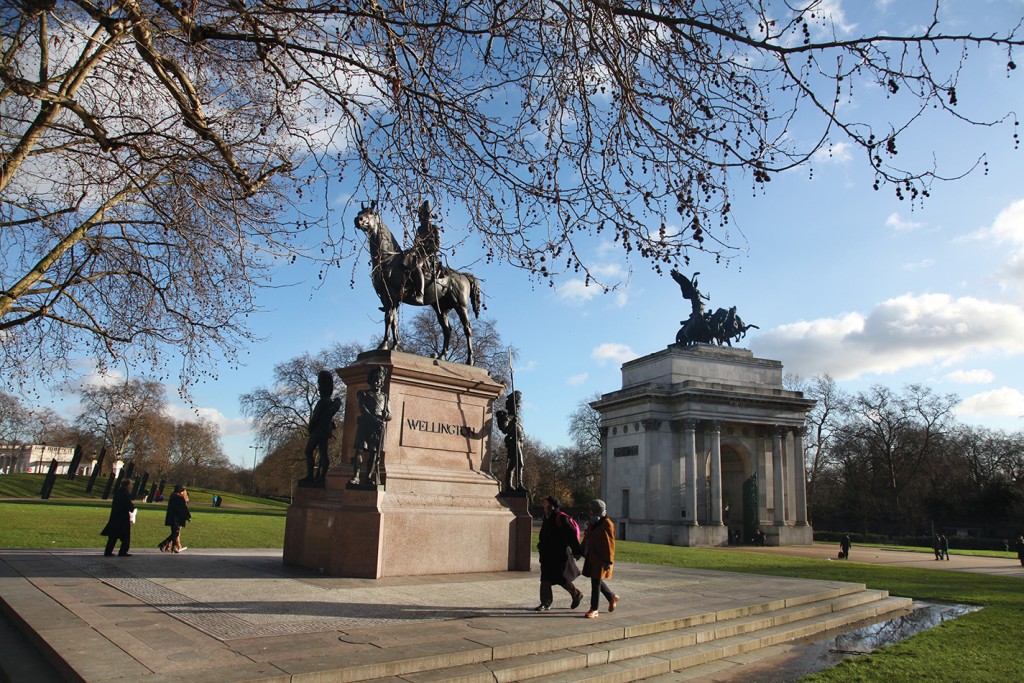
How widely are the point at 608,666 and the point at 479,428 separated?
6.72 m

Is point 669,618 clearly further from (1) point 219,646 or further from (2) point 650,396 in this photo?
(2) point 650,396

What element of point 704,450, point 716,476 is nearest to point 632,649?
point 716,476

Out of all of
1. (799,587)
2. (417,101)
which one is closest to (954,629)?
(799,587)

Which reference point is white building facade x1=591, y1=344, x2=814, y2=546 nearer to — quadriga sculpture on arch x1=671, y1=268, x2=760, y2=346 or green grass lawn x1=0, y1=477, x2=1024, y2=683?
quadriga sculpture on arch x1=671, y1=268, x2=760, y2=346

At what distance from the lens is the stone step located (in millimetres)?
6402

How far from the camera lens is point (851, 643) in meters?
9.91

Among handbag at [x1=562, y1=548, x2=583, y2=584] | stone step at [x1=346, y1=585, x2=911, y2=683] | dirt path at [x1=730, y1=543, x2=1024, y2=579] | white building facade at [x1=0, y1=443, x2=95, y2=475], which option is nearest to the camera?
stone step at [x1=346, y1=585, x2=911, y2=683]

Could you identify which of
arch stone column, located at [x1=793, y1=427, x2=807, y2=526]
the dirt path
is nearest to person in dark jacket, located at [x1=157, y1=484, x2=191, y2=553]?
the dirt path

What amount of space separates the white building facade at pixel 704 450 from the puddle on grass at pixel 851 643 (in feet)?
102

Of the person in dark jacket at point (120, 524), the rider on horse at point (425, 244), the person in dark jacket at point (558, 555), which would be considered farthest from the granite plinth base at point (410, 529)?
the rider on horse at point (425, 244)

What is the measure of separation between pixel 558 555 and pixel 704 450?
3924cm

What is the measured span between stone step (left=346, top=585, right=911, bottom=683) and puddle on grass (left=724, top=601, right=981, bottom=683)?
18.0 inches

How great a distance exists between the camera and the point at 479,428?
1359cm

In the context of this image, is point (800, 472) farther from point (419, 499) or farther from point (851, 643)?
point (419, 499)
